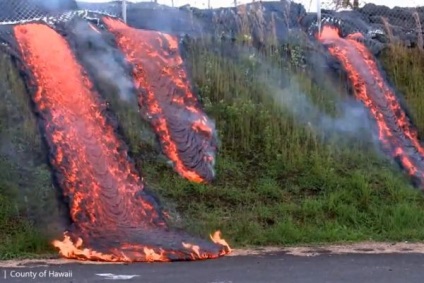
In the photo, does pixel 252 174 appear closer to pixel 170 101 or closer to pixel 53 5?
pixel 170 101

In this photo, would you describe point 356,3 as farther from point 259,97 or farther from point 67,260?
point 67,260

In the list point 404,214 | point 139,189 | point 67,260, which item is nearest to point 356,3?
point 404,214

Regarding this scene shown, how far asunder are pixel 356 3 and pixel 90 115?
277 inches

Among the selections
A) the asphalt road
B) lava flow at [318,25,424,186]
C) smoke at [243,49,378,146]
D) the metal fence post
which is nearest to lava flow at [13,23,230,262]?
the asphalt road

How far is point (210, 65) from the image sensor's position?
42.7 feet

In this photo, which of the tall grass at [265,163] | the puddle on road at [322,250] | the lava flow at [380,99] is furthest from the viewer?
the lava flow at [380,99]

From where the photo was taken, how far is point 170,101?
483 inches

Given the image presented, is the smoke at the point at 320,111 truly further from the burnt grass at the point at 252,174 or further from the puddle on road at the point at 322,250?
the puddle on road at the point at 322,250

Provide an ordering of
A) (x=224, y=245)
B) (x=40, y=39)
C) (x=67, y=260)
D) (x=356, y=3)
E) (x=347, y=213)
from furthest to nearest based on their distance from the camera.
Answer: (x=356, y=3)
(x=40, y=39)
(x=347, y=213)
(x=224, y=245)
(x=67, y=260)

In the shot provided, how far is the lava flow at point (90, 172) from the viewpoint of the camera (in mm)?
9062

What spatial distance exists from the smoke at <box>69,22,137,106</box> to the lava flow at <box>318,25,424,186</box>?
3.70m

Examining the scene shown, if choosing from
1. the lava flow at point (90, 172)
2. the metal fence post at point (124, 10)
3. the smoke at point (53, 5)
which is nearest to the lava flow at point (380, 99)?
the metal fence post at point (124, 10)

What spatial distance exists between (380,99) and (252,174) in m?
2.95

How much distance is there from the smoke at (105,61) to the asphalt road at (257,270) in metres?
3.95
